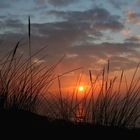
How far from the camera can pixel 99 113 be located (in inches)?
148

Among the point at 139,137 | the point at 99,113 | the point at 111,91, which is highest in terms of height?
the point at 111,91

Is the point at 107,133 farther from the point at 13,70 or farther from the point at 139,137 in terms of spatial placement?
the point at 13,70

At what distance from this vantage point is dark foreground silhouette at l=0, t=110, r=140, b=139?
2729 millimetres

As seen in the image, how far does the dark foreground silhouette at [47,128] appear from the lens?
2.73m

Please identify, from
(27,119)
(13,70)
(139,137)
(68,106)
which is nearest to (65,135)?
(27,119)

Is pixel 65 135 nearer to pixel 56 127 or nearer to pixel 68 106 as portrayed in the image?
pixel 56 127

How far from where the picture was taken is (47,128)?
2.87 meters

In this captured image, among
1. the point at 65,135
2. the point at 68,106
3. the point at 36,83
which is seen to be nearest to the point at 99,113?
the point at 68,106

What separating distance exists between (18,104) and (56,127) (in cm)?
72

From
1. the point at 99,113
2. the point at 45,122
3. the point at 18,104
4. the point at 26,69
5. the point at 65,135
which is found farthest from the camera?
the point at 26,69

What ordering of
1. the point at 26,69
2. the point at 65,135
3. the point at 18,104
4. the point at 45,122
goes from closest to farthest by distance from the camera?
1. the point at 65,135
2. the point at 45,122
3. the point at 18,104
4. the point at 26,69

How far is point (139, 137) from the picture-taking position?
2.96 meters

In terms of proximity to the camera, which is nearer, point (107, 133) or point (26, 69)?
point (107, 133)

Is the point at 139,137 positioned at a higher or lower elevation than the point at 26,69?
lower
